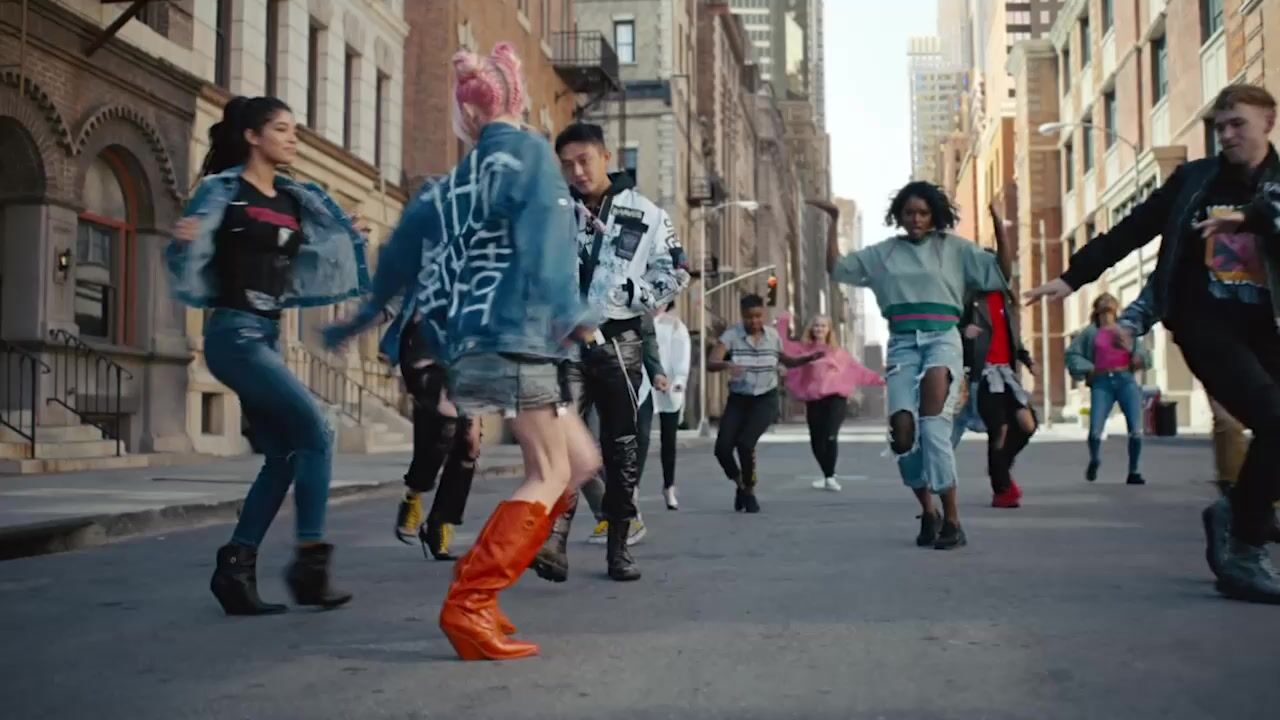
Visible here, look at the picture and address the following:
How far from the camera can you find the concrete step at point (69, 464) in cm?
1509

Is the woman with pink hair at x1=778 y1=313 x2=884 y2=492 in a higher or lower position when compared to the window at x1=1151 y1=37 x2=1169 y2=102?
lower

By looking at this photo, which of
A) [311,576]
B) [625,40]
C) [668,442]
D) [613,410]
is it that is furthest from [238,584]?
[625,40]

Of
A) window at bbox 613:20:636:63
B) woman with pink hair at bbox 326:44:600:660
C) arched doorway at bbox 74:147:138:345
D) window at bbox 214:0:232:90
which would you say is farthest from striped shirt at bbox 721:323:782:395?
window at bbox 613:20:636:63

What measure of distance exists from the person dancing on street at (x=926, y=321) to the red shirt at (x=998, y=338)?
10.9ft

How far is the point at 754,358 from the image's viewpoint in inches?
476

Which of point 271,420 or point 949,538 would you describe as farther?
point 949,538

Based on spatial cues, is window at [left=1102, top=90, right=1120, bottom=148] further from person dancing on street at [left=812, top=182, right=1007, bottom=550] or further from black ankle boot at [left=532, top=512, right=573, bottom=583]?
black ankle boot at [left=532, top=512, right=573, bottom=583]

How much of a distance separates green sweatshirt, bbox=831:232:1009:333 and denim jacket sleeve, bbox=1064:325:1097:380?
20.4 feet

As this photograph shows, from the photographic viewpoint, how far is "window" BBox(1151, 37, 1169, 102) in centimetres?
4131

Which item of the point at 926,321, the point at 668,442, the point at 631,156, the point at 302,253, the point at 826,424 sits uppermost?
the point at 631,156

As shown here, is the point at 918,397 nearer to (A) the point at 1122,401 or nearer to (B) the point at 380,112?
(A) the point at 1122,401

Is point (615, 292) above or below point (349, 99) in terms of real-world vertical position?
below

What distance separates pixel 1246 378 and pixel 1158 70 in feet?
128

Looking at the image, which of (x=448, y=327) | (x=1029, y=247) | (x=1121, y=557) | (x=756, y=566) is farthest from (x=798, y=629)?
(x=1029, y=247)
